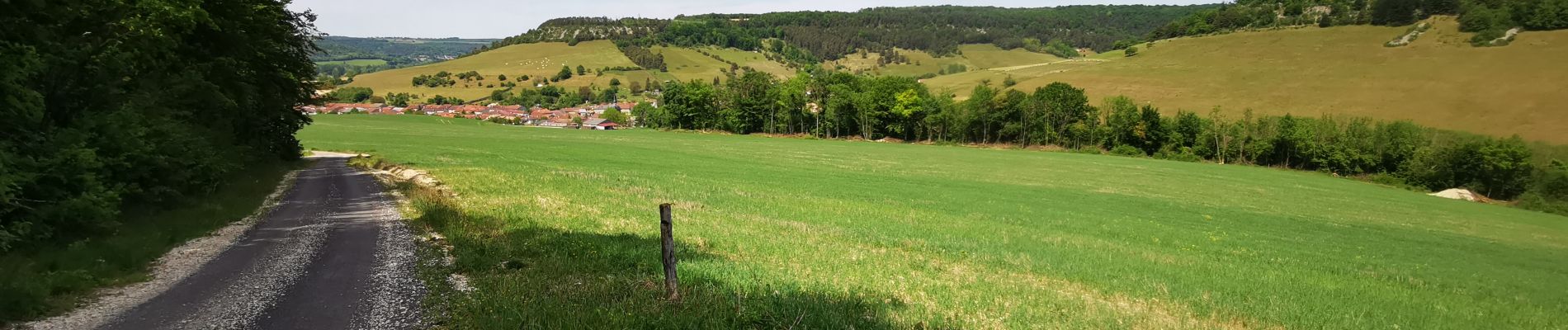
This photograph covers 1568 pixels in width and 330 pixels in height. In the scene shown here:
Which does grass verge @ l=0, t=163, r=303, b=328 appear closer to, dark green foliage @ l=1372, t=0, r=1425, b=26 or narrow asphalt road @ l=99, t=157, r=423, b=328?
narrow asphalt road @ l=99, t=157, r=423, b=328

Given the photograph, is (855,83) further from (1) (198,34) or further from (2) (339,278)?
(2) (339,278)

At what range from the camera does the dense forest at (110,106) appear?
11414mm

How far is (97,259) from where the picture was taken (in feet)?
34.3

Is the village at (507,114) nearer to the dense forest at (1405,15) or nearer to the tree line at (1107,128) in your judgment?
the tree line at (1107,128)

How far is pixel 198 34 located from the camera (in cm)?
2533

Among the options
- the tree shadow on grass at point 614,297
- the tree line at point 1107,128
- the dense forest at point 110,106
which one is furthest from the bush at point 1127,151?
the tree shadow on grass at point 614,297

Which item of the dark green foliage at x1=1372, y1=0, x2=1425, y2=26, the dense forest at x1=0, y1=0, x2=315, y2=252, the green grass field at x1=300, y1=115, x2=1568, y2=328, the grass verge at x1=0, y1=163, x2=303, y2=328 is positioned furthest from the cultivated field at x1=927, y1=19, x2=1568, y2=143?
the dense forest at x1=0, y1=0, x2=315, y2=252

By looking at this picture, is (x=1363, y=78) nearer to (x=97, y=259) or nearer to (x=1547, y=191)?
(x=1547, y=191)

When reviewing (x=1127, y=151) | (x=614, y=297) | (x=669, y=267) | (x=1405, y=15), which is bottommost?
(x=1127, y=151)

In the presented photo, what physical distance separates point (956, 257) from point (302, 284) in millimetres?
11492

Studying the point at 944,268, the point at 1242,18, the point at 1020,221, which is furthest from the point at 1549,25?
the point at 944,268

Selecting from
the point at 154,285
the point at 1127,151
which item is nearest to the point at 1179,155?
the point at 1127,151

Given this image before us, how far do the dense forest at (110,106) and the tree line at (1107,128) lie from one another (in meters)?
88.1

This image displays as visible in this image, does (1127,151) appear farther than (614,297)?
Yes
